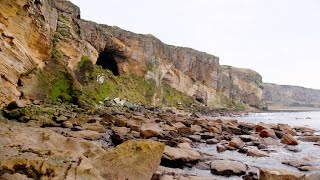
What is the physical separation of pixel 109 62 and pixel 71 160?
55441mm

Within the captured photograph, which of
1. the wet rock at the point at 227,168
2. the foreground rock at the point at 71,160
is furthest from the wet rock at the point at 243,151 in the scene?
the foreground rock at the point at 71,160

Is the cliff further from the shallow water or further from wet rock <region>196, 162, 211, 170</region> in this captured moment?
the shallow water

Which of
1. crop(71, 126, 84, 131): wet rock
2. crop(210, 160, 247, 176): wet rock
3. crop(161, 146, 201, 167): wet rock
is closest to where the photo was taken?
crop(210, 160, 247, 176): wet rock

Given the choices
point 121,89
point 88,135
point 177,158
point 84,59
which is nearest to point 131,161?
point 177,158

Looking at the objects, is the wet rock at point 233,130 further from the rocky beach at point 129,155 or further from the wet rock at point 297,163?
the wet rock at point 297,163

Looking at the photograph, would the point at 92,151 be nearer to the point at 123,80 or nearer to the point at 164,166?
the point at 164,166

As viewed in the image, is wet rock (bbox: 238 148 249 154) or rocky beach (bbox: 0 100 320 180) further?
wet rock (bbox: 238 148 249 154)

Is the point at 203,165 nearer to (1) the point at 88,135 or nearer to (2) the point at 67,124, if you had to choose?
(1) the point at 88,135

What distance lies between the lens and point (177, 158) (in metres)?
8.76

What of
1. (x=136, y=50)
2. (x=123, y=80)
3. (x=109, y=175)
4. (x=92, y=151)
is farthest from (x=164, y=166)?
(x=136, y=50)

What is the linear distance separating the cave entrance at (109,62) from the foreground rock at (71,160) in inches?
1956

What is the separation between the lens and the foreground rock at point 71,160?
4.42 metres

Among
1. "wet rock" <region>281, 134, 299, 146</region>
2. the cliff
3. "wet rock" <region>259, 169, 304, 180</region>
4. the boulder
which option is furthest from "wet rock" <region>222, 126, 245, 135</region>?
the boulder

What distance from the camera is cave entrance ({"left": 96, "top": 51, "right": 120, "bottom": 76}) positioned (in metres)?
57.0
